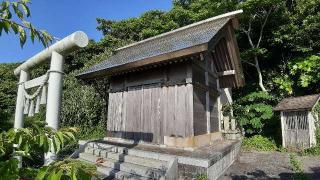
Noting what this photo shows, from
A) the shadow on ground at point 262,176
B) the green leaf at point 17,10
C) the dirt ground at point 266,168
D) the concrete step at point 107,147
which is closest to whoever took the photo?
the green leaf at point 17,10

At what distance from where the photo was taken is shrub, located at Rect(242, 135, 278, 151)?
15373 millimetres

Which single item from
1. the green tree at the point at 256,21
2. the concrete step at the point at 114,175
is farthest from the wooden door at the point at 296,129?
the concrete step at the point at 114,175

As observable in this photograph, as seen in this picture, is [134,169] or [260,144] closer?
[134,169]

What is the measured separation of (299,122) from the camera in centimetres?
1452

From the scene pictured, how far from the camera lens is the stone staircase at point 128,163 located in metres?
7.03

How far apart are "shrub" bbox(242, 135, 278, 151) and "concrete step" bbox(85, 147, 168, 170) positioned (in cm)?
928

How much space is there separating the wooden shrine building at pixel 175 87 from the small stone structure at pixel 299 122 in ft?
14.2

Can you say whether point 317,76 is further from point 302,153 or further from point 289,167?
point 289,167

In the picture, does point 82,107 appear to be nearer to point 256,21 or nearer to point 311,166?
point 311,166

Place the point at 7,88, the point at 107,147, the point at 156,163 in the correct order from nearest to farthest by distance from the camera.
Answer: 1. the point at 156,163
2. the point at 107,147
3. the point at 7,88

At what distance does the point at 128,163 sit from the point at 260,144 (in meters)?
10.3

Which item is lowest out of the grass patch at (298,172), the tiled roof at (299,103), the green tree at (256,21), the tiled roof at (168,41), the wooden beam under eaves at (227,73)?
the grass patch at (298,172)

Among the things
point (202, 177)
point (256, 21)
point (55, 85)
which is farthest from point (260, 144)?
point (55, 85)

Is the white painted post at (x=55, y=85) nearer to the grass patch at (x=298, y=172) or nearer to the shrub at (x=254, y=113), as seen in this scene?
the grass patch at (x=298, y=172)
